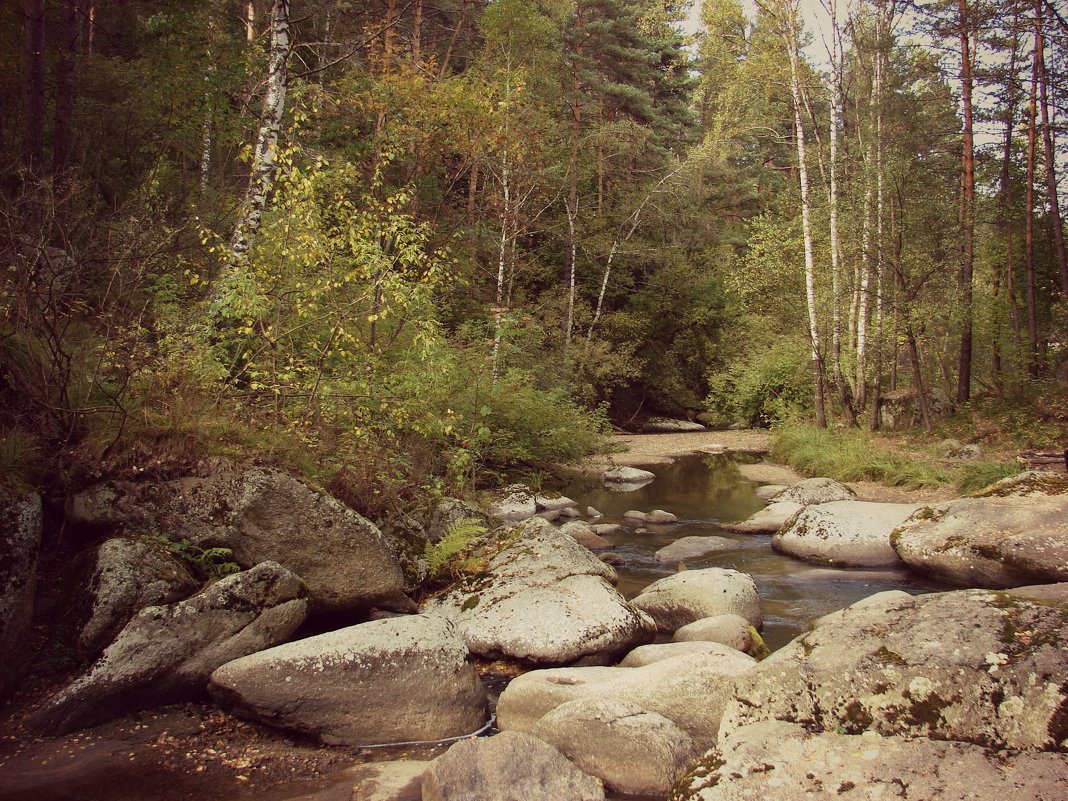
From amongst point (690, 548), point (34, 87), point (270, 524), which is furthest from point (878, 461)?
point (34, 87)

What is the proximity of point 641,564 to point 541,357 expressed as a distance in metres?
10.8

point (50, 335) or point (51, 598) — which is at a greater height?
point (50, 335)

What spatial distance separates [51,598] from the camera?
5164 mm

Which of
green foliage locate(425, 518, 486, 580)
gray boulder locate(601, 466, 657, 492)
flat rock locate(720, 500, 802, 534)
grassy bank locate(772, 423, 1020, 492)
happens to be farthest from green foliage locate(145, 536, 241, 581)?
gray boulder locate(601, 466, 657, 492)

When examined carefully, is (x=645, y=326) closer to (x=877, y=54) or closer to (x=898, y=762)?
(x=877, y=54)

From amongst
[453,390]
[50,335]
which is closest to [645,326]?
[453,390]

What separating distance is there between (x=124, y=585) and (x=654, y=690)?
354cm

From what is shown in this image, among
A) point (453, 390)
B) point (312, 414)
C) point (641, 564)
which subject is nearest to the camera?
point (312, 414)

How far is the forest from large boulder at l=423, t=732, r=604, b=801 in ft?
11.1

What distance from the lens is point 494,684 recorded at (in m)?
5.85

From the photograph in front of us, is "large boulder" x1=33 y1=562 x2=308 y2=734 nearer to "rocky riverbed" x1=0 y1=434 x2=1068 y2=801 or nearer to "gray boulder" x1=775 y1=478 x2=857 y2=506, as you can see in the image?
"rocky riverbed" x1=0 y1=434 x2=1068 y2=801

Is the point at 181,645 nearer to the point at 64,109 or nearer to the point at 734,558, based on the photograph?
the point at 734,558

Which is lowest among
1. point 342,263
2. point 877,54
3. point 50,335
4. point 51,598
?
point 51,598

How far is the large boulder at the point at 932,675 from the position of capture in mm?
3324
